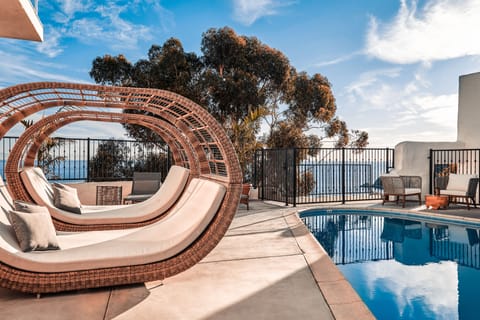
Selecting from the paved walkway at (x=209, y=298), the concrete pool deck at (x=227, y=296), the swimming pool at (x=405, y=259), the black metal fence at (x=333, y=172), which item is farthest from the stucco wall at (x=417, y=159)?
the paved walkway at (x=209, y=298)

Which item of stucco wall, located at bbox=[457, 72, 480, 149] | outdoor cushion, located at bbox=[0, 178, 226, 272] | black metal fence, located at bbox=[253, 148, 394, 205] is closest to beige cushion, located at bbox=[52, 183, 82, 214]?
outdoor cushion, located at bbox=[0, 178, 226, 272]

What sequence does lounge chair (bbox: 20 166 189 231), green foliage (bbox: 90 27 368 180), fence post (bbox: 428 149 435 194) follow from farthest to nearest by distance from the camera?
green foliage (bbox: 90 27 368 180), fence post (bbox: 428 149 435 194), lounge chair (bbox: 20 166 189 231)

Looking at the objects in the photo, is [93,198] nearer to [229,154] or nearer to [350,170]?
[229,154]

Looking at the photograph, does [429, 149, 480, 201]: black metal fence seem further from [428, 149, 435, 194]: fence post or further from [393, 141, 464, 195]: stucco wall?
[393, 141, 464, 195]: stucco wall

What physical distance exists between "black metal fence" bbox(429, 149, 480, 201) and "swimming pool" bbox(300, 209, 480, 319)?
3363 mm

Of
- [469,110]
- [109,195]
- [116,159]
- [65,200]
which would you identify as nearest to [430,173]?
[469,110]

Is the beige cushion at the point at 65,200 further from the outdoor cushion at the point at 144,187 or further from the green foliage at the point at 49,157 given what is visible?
the green foliage at the point at 49,157

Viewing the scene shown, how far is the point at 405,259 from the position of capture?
5.14 m

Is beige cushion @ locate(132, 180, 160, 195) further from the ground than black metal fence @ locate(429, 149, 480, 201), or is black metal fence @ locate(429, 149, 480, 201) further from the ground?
black metal fence @ locate(429, 149, 480, 201)

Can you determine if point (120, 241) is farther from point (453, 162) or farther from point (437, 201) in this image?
point (453, 162)

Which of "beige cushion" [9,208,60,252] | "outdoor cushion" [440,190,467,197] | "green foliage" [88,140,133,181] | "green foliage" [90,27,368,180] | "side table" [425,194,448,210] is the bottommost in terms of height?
"side table" [425,194,448,210]

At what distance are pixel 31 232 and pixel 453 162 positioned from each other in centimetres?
1325

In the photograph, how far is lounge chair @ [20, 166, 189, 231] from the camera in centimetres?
441

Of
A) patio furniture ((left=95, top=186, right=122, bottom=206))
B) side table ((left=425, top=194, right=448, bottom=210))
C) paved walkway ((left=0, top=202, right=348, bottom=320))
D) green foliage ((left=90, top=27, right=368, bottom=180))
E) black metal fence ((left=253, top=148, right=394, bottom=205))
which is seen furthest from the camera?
green foliage ((left=90, top=27, right=368, bottom=180))
